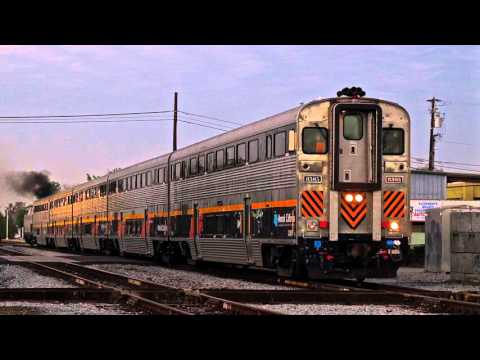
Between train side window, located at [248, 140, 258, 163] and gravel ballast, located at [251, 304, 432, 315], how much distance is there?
269 inches

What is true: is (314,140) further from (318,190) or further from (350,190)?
(350,190)

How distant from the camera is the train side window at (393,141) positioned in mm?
18078

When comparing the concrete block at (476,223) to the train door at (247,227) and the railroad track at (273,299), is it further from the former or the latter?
the train door at (247,227)

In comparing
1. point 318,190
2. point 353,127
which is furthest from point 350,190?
point 353,127

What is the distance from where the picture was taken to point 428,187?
48.0 metres

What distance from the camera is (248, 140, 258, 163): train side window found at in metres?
19.8

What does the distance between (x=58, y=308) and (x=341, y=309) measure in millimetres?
4580

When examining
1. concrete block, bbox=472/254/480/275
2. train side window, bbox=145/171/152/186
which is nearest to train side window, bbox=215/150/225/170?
concrete block, bbox=472/254/480/275

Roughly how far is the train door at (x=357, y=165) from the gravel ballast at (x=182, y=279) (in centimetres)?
223

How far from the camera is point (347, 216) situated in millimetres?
17578

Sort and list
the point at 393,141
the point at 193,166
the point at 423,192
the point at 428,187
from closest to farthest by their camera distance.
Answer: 1. the point at 393,141
2. the point at 193,166
3. the point at 423,192
4. the point at 428,187
